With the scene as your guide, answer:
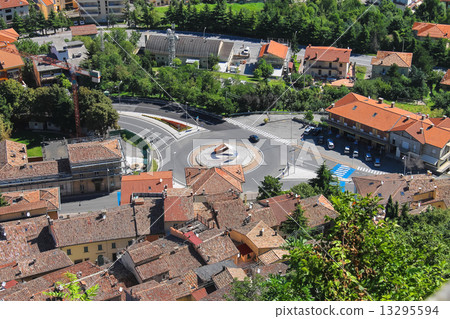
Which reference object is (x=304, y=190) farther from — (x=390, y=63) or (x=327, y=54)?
(x=327, y=54)

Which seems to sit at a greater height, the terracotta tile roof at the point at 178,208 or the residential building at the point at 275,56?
the residential building at the point at 275,56

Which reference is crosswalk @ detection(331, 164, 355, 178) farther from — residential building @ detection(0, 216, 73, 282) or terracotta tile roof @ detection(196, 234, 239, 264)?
residential building @ detection(0, 216, 73, 282)

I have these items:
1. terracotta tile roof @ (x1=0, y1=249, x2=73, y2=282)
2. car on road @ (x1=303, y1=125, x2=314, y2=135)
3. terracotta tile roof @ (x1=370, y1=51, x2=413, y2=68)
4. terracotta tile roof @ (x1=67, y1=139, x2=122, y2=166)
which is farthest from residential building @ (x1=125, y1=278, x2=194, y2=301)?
terracotta tile roof @ (x1=370, y1=51, x2=413, y2=68)

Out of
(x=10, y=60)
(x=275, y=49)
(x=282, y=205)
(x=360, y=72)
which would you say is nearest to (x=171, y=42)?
(x=275, y=49)

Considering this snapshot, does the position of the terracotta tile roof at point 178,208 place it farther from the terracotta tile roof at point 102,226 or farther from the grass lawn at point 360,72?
the grass lawn at point 360,72

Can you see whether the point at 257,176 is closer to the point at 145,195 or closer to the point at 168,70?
the point at 145,195

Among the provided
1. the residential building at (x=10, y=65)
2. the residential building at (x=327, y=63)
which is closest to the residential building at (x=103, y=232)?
the residential building at (x=10, y=65)
